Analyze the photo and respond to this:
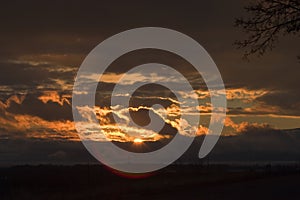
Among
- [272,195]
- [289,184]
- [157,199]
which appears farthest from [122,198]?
[289,184]

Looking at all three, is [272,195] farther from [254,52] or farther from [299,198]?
[254,52]

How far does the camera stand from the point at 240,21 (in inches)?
779

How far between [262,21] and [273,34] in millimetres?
540

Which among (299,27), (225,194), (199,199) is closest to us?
(299,27)

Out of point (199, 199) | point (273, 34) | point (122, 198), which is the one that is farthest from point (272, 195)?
point (273, 34)

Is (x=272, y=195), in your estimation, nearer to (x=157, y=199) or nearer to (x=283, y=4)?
(x=157, y=199)

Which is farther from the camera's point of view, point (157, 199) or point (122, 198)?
point (122, 198)

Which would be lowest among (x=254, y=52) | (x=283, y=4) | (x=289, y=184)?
(x=289, y=184)

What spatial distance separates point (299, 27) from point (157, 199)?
8.62m

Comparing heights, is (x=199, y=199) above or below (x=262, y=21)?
below

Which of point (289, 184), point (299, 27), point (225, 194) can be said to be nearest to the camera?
point (299, 27)

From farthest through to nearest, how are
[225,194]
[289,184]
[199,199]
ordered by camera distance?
[289,184], [225,194], [199,199]

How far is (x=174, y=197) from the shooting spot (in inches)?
989

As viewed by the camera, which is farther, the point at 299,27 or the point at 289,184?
the point at 289,184
